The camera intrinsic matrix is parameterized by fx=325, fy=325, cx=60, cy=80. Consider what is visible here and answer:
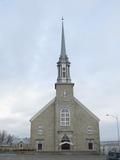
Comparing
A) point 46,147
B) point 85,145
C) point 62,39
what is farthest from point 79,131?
point 62,39

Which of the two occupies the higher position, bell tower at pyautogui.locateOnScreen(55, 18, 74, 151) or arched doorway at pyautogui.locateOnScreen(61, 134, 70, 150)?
bell tower at pyautogui.locateOnScreen(55, 18, 74, 151)

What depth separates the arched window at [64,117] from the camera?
220 ft

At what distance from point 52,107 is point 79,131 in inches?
300

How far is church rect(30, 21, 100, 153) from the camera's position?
65938 mm

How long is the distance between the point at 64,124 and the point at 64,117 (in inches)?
59.4

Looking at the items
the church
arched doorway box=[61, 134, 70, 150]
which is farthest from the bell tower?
arched doorway box=[61, 134, 70, 150]

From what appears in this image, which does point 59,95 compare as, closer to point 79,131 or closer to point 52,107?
point 52,107

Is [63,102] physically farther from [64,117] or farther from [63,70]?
[63,70]

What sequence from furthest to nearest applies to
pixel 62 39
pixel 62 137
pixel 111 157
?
pixel 62 39
pixel 62 137
pixel 111 157

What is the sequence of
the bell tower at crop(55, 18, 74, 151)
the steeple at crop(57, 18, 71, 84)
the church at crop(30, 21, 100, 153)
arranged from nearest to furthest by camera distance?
the church at crop(30, 21, 100, 153)
the bell tower at crop(55, 18, 74, 151)
the steeple at crop(57, 18, 71, 84)

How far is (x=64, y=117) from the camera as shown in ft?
222

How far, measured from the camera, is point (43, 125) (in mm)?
67750

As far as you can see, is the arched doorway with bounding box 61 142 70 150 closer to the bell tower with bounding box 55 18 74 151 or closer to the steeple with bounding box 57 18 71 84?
the bell tower with bounding box 55 18 74 151

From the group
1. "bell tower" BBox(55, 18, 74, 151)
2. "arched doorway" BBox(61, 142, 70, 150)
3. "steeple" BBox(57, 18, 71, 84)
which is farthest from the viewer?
"steeple" BBox(57, 18, 71, 84)
